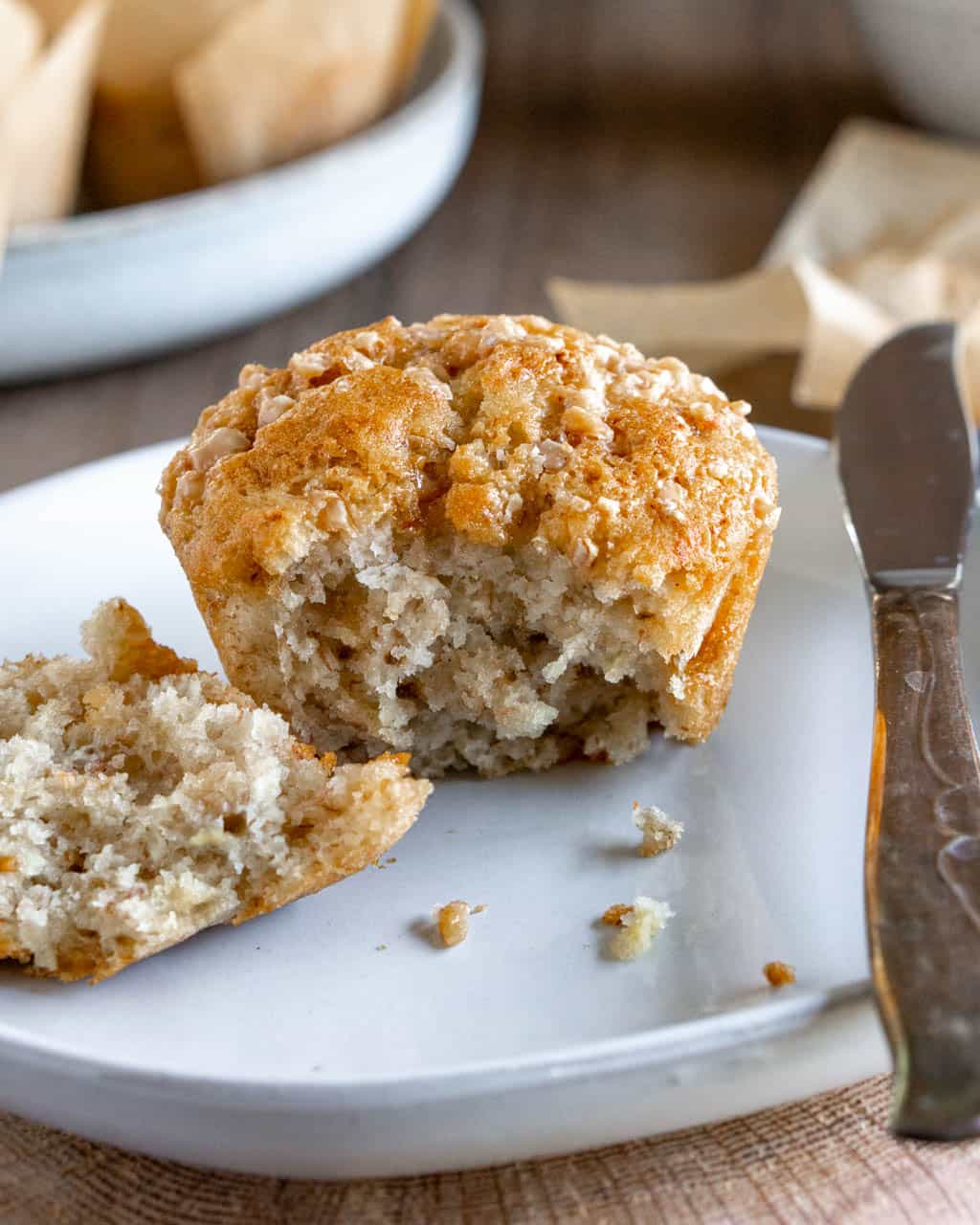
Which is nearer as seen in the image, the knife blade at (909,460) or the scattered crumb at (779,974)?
the scattered crumb at (779,974)

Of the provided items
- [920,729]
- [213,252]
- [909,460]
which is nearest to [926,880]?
[920,729]

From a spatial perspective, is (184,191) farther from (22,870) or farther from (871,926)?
(871,926)

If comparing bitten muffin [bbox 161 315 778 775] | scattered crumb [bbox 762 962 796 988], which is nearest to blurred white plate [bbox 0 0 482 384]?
bitten muffin [bbox 161 315 778 775]

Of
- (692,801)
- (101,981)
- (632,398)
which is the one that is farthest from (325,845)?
(632,398)

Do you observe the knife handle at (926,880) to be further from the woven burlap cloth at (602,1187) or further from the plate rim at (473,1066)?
the woven burlap cloth at (602,1187)

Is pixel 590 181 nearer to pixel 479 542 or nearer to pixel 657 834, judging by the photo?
pixel 479 542

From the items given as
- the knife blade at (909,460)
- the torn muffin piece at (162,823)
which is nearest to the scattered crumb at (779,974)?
the torn muffin piece at (162,823)
